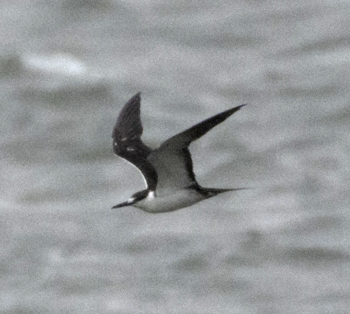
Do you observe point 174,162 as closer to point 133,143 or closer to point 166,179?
point 166,179

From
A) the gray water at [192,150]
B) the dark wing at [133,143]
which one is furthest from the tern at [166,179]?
the gray water at [192,150]

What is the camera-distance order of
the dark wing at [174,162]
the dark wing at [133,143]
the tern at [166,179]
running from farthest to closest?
the dark wing at [133,143]
the tern at [166,179]
the dark wing at [174,162]

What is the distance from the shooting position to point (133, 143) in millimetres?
12602

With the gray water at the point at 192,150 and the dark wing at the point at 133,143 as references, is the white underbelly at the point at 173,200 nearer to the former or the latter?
the dark wing at the point at 133,143

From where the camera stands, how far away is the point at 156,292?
17.4 metres

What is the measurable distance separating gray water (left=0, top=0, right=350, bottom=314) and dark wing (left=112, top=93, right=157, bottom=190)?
15.8 feet

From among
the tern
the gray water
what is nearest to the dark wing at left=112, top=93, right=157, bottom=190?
the tern

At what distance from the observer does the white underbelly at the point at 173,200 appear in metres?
11.8

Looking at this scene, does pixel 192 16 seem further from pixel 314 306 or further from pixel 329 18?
pixel 314 306

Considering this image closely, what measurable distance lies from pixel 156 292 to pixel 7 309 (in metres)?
1.88

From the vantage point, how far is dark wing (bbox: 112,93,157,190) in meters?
12.1

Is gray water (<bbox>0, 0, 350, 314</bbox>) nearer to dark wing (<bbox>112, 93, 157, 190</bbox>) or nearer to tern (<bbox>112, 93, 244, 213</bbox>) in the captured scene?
dark wing (<bbox>112, 93, 157, 190</bbox>)

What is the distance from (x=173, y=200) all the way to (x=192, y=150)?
9.13 meters

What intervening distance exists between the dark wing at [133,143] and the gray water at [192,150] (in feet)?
15.8
